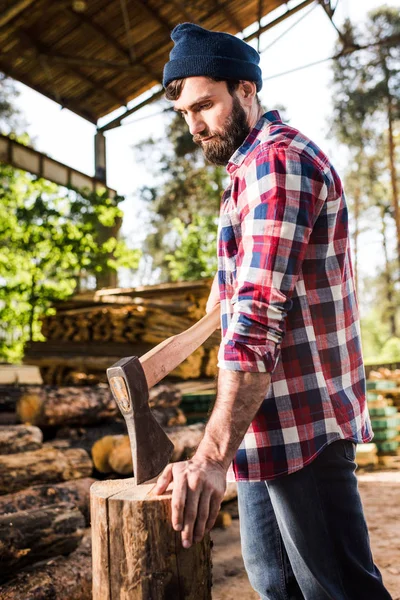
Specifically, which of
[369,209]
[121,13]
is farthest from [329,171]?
[369,209]

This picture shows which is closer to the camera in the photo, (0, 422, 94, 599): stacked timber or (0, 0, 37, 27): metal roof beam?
(0, 422, 94, 599): stacked timber

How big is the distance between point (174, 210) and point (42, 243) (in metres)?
9.97

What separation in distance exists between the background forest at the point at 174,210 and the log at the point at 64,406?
418cm

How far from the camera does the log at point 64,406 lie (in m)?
5.19

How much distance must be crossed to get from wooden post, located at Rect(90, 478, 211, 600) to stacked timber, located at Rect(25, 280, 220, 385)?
5.97 metres

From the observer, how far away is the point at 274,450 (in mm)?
1438

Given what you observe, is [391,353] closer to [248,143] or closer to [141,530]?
[248,143]

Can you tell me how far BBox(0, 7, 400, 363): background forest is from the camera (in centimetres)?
1054

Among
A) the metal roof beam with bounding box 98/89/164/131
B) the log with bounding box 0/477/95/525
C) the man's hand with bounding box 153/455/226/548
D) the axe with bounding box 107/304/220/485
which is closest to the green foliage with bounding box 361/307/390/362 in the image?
the metal roof beam with bounding box 98/89/164/131

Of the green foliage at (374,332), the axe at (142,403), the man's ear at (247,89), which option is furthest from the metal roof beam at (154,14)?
the green foliage at (374,332)

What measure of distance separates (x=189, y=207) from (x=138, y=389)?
60.7 ft

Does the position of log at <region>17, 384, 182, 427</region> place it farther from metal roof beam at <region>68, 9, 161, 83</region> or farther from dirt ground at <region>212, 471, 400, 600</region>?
metal roof beam at <region>68, 9, 161, 83</region>

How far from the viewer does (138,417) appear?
1653mm

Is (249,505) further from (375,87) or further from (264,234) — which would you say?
(375,87)
